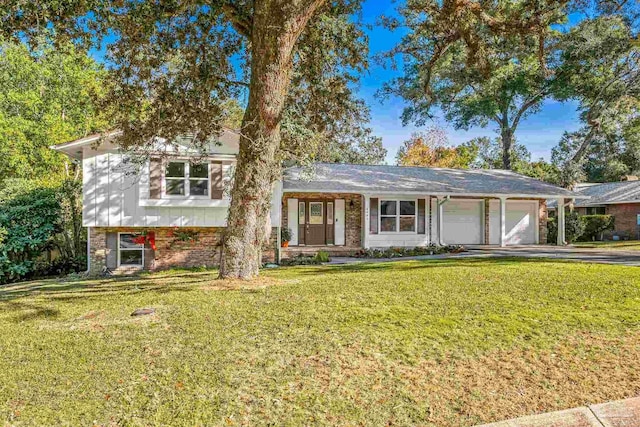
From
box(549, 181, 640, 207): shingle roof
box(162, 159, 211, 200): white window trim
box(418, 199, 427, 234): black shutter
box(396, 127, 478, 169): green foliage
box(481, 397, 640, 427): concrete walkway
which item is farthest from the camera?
box(396, 127, 478, 169): green foliage

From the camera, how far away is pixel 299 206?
17.4 m

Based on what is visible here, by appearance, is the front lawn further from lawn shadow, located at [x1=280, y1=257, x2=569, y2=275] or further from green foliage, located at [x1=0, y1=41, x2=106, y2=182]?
green foliage, located at [x1=0, y1=41, x2=106, y2=182]

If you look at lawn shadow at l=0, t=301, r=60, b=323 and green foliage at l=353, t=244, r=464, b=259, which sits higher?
green foliage at l=353, t=244, r=464, b=259

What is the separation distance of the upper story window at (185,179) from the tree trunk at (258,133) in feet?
18.8

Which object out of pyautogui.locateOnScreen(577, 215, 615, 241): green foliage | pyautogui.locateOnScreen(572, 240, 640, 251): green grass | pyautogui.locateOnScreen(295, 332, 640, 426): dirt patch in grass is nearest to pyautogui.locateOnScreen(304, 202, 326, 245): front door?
pyautogui.locateOnScreen(572, 240, 640, 251): green grass

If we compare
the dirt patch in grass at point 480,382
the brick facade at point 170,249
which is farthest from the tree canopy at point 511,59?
the brick facade at point 170,249

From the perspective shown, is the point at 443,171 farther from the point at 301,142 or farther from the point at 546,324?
the point at 546,324

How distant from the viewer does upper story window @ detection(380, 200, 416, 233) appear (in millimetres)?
18016

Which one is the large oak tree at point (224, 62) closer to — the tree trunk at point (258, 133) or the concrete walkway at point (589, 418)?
the tree trunk at point (258, 133)

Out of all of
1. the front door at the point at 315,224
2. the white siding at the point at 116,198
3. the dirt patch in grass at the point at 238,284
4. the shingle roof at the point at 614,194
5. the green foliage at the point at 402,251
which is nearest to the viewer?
the dirt patch in grass at the point at 238,284

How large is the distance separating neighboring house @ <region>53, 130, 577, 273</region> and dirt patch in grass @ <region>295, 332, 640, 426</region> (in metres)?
8.36

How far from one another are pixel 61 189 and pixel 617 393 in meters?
16.4

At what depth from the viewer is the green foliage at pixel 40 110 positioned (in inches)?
868

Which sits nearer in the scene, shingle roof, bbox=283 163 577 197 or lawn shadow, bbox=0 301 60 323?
lawn shadow, bbox=0 301 60 323
